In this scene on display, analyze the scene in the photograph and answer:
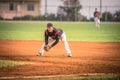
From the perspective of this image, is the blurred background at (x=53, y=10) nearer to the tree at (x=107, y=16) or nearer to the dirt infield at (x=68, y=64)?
the tree at (x=107, y=16)

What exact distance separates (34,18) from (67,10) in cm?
418

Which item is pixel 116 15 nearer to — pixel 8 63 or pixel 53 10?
pixel 53 10

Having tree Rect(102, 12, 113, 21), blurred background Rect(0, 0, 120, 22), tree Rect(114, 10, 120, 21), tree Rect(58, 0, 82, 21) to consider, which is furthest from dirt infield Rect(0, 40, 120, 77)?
tree Rect(58, 0, 82, 21)

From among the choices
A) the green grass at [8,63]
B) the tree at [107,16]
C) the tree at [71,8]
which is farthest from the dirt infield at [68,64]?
the tree at [71,8]

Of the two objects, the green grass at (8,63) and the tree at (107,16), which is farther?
the tree at (107,16)

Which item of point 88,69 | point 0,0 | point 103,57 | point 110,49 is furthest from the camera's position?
point 0,0

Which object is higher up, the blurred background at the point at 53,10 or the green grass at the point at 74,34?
the blurred background at the point at 53,10

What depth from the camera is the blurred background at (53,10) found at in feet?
120

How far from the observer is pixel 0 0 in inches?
1591

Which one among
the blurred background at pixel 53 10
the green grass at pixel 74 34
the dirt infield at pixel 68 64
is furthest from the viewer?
the blurred background at pixel 53 10

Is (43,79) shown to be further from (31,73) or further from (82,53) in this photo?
(82,53)

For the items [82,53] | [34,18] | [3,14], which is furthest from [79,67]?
[3,14]

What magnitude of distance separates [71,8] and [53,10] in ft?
6.20

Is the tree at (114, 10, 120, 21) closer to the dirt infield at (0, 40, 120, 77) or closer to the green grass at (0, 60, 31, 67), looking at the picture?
the dirt infield at (0, 40, 120, 77)
